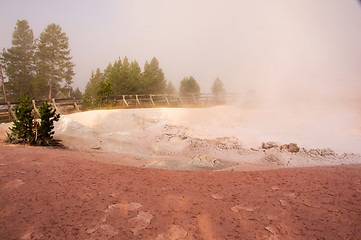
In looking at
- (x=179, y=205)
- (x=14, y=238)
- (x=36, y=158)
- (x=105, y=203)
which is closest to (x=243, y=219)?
(x=179, y=205)

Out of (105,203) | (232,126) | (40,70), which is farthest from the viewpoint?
(40,70)

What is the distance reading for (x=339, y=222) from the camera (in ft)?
9.84

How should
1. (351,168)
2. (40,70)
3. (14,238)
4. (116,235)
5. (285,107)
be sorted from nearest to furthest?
(14,238) < (116,235) < (351,168) < (285,107) < (40,70)

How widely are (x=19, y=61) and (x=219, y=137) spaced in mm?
42908

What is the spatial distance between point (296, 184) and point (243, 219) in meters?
2.17

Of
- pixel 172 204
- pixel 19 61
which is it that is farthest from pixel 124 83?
pixel 172 204

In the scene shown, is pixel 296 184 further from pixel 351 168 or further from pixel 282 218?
pixel 351 168

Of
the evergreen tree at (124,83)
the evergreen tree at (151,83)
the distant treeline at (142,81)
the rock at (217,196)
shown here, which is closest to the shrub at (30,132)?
the rock at (217,196)

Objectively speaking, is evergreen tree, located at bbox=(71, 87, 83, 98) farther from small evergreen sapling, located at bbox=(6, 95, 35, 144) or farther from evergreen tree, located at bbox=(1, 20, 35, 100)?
small evergreen sapling, located at bbox=(6, 95, 35, 144)

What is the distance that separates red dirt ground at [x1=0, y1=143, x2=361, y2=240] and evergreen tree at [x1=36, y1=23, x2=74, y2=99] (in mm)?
40642

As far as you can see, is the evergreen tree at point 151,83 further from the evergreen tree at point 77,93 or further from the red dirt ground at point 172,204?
the red dirt ground at point 172,204

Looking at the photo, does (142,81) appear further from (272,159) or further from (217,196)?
(217,196)

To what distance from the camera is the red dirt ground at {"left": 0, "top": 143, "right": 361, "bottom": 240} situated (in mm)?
2740

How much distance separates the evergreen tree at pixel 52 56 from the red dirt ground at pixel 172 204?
40.6 metres
